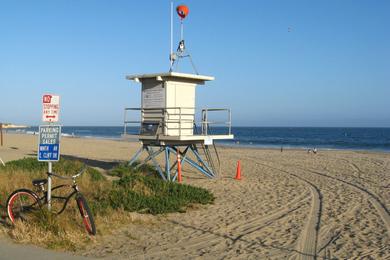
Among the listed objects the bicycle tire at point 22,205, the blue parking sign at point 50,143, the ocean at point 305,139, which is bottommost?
the ocean at point 305,139

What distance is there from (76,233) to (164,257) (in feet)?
5.61

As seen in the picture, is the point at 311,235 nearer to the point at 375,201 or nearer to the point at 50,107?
the point at 375,201

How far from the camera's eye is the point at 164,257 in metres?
7.08

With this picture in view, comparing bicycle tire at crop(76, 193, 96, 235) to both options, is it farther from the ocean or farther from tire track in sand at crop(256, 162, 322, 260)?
the ocean

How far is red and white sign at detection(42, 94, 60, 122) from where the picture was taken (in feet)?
29.0

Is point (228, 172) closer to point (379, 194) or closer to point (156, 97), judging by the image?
point (156, 97)

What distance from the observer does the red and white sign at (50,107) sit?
8.83m

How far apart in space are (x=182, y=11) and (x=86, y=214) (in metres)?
10.6

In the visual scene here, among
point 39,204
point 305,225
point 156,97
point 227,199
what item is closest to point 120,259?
A: point 39,204

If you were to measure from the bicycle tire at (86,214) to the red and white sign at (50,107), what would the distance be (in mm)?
1844

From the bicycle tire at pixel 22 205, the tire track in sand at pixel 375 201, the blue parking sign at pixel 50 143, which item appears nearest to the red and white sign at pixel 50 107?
the blue parking sign at pixel 50 143

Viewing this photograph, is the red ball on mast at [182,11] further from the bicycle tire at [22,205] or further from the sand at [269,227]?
the bicycle tire at [22,205]

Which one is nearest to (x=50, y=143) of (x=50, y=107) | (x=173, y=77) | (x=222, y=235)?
(x=50, y=107)

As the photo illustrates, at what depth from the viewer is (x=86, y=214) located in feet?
26.1
